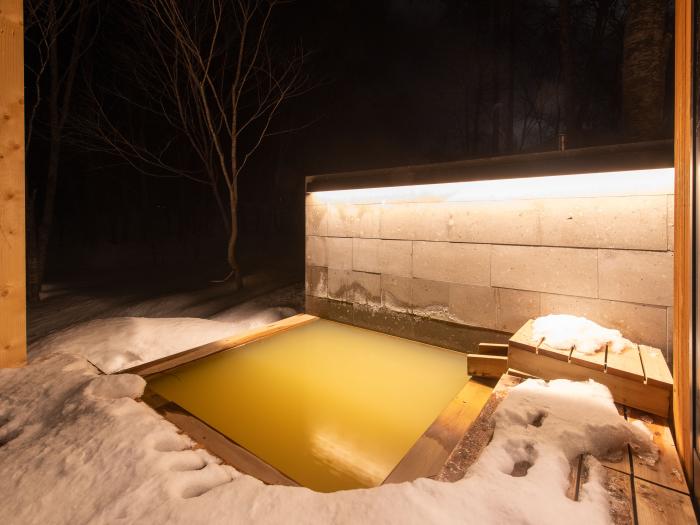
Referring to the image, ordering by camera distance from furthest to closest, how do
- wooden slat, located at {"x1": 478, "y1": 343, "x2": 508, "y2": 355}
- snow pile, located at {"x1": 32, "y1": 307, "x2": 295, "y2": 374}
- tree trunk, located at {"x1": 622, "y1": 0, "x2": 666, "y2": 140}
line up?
tree trunk, located at {"x1": 622, "y1": 0, "x2": 666, "y2": 140} → snow pile, located at {"x1": 32, "y1": 307, "x2": 295, "y2": 374} → wooden slat, located at {"x1": 478, "y1": 343, "x2": 508, "y2": 355}

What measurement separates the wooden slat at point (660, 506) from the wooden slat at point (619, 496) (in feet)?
0.11

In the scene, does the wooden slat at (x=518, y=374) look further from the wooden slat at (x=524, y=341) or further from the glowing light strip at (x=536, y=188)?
the glowing light strip at (x=536, y=188)

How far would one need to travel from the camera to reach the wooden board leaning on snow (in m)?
2.37

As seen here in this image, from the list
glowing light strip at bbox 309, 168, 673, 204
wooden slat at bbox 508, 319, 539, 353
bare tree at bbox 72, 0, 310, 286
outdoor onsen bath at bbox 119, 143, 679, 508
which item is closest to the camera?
outdoor onsen bath at bbox 119, 143, 679, 508

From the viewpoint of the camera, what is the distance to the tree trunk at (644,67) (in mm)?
5988

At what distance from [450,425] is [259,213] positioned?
2807 centimetres

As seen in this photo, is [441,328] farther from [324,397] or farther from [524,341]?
[324,397]

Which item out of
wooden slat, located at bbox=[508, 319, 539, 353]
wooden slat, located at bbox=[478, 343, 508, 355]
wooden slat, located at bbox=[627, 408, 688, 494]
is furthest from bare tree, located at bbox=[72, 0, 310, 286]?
wooden slat, located at bbox=[627, 408, 688, 494]

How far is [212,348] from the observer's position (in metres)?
4.27

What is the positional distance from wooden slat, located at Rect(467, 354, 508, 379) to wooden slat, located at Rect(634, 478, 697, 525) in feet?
4.58

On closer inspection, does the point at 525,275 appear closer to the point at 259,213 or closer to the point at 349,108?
the point at 349,108

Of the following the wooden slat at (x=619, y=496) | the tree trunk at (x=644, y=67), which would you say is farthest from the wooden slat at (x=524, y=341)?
the tree trunk at (x=644, y=67)

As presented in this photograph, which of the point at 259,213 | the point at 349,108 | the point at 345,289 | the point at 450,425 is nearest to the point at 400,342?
the point at 345,289

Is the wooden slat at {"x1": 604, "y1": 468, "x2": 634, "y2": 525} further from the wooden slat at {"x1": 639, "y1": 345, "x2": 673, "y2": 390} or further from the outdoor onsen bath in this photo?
the wooden slat at {"x1": 639, "y1": 345, "x2": 673, "y2": 390}
